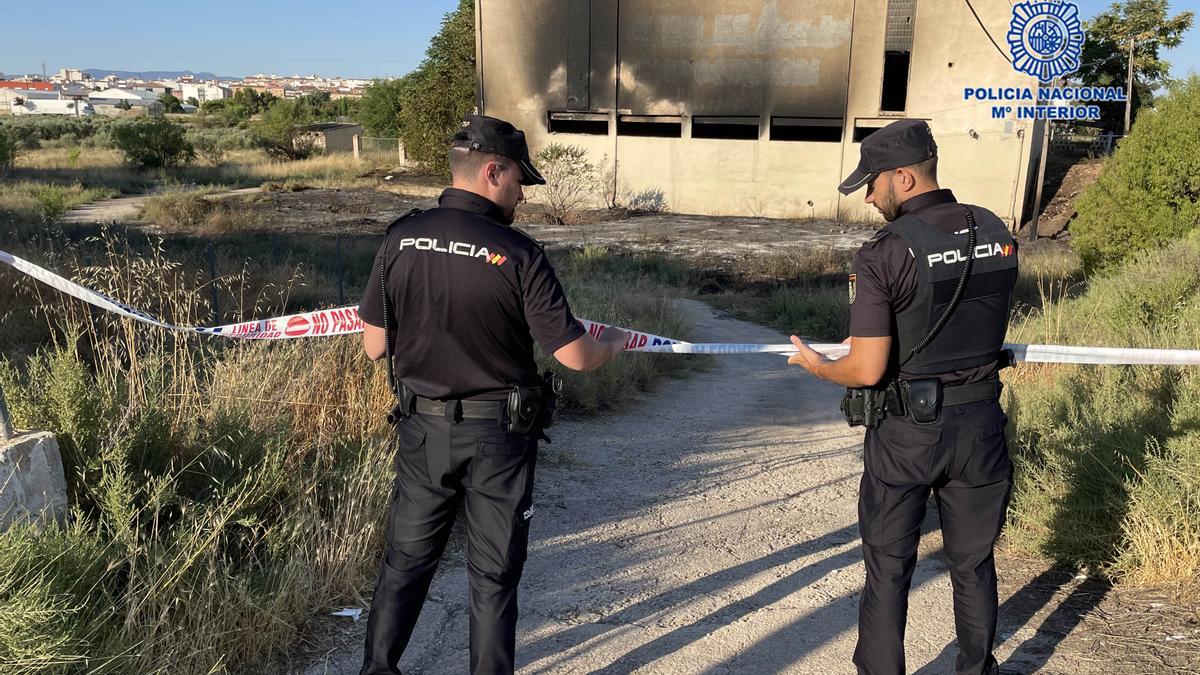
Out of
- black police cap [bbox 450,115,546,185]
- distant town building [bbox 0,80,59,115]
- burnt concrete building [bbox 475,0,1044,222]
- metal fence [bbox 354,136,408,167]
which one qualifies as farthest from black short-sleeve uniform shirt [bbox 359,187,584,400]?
distant town building [bbox 0,80,59,115]

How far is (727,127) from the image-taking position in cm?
2684

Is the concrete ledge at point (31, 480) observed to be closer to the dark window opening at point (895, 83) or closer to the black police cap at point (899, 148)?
the black police cap at point (899, 148)

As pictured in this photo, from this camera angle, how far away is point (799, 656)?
3203 millimetres

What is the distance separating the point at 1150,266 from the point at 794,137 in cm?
2054

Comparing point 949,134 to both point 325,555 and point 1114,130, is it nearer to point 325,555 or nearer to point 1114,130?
point 1114,130

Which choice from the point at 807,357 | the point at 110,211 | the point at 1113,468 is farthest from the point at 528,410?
the point at 110,211

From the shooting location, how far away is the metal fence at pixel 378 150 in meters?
40.7

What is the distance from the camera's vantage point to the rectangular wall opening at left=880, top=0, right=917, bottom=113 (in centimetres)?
2408

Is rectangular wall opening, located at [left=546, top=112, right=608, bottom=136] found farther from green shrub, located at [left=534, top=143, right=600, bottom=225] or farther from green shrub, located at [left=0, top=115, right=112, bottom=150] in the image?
green shrub, located at [left=0, top=115, right=112, bottom=150]

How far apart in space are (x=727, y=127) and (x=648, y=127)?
2921 millimetres

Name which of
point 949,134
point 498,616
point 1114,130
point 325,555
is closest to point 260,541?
point 325,555

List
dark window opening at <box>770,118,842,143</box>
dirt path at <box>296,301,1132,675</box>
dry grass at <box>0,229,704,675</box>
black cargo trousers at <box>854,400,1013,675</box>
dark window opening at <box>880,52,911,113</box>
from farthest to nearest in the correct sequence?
dark window opening at <box>880,52,911,113</box> → dark window opening at <box>770,118,842,143</box> → dirt path at <box>296,301,1132,675</box> → black cargo trousers at <box>854,400,1013,675</box> → dry grass at <box>0,229,704,675</box>

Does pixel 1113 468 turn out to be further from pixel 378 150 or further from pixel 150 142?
pixel 378 150

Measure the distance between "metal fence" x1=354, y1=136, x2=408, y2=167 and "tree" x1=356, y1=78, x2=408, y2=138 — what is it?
10.3 feet
